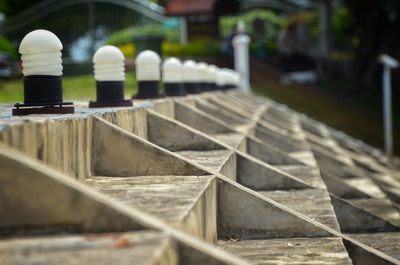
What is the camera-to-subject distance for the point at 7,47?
75.9 feet

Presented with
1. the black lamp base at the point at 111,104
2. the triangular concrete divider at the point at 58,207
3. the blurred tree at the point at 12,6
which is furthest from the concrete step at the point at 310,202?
the blurred tree at the point at 12,6

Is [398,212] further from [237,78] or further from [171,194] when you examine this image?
[237,78]

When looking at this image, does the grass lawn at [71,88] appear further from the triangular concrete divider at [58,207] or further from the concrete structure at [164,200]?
the triangular concrete divider at [58,207]

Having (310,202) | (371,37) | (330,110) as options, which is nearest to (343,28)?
(371,37)

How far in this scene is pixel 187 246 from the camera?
3549 millimetres

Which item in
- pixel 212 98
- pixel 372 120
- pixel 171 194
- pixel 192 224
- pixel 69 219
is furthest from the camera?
pixel 372 120

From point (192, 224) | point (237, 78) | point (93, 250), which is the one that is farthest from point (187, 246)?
point (237, 78)

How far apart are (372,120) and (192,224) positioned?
24.4 m

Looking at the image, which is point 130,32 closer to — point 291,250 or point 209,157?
point 209,157

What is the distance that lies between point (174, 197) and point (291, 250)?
3.29 feet

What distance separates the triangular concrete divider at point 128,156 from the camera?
217 inches

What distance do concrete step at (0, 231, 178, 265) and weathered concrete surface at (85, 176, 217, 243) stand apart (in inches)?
14.9

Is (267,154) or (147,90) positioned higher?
(147,90)

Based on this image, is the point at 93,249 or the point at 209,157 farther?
the point at 209,157
